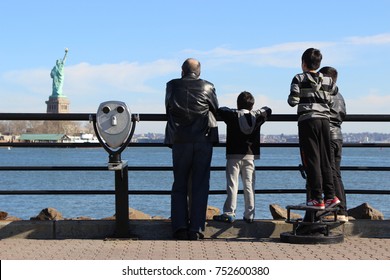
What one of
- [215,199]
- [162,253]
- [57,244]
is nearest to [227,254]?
[162,253]

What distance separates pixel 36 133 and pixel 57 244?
131390mm

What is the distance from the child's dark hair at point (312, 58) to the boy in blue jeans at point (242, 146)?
76 centimetres

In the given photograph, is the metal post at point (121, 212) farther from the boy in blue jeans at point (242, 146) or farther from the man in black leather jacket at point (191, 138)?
the boy in blue jeans at point (242, 146)

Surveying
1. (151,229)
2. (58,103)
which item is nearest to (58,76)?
(58,103)

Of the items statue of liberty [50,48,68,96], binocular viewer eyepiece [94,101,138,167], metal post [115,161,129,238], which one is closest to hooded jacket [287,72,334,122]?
binocular viewer eyepiece [94,101,138,167]

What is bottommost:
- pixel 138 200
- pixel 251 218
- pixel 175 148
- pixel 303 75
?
pixel 138 200

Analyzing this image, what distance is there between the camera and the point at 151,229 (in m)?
8.91

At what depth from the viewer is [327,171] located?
8.39m

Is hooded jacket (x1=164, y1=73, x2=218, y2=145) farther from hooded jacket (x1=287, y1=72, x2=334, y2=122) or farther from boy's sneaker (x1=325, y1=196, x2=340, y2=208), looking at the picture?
boy's sneaker (x1=325, y1=196, x2=340, y2=208)

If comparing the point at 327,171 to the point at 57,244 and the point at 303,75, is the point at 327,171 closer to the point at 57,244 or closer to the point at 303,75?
the point at 303,75

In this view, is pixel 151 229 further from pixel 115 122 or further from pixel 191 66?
pixel 191 66

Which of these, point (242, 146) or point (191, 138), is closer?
point (191, 138)

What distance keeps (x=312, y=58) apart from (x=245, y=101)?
0.89 metres

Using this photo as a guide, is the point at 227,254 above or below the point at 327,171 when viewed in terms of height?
below
